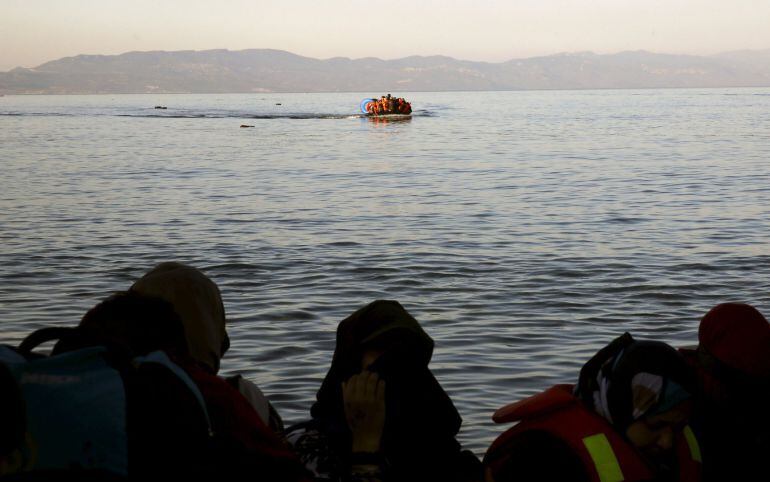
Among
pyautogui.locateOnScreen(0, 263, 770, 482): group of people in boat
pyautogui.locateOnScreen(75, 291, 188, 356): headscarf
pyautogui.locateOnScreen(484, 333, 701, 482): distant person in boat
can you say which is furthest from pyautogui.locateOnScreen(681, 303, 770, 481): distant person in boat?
pyautogui.locateOnScreen(75, 291, 188, 356): headscarf

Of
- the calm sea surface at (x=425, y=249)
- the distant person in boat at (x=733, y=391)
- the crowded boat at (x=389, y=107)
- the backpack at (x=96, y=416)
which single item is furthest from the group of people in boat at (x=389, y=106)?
the backpack at (x=96, y=416)

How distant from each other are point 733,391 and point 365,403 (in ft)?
4.61

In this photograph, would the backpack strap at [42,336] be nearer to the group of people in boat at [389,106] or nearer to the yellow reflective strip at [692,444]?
the yellow reflective strip at [692,444]

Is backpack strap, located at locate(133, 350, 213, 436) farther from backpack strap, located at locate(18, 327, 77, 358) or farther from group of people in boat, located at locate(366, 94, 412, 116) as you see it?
group of people in boat, located at locate(366, 94, 412, 116)

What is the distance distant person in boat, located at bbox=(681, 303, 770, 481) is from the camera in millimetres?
3814

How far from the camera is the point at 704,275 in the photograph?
1276 cm

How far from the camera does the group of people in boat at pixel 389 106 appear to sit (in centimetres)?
7488

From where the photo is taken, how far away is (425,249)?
15.0m

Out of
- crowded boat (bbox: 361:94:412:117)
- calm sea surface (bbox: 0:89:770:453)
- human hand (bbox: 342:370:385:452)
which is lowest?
crowded boat (bbox: 361:94:412:117)

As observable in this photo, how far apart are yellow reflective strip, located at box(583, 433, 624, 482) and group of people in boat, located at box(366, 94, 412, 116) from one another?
71.9 m

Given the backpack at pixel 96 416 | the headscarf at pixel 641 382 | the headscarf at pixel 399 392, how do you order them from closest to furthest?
the backpack at pixel 96 416 → the headscarf at pixel 641 382 → the headscarf at pixel 399 392

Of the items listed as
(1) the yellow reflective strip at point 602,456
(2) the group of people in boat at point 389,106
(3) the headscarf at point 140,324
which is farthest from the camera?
(2) the group of people in boat at point 389,106

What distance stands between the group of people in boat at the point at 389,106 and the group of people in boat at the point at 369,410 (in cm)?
7138

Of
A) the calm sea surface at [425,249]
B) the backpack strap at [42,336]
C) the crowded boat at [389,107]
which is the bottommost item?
the crowded boat at [389,107]
